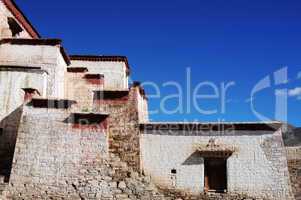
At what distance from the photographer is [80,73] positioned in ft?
64.3

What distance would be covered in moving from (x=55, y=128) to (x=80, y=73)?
5.74m

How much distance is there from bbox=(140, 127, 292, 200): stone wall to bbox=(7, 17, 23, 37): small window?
863 cm

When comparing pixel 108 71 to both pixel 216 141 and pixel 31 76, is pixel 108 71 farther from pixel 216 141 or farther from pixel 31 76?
pixel 216 141

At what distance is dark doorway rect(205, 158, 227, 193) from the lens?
14578mm

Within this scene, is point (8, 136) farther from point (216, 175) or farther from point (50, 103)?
point (216, 175)

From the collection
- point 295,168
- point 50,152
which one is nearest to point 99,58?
point 50,152

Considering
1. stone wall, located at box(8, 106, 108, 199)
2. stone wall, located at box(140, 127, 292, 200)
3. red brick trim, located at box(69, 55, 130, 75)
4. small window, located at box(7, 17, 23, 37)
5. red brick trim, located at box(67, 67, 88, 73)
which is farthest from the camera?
red brick trim, located at box(69, 55, 130, 75)

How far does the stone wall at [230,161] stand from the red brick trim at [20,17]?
9.14 meters

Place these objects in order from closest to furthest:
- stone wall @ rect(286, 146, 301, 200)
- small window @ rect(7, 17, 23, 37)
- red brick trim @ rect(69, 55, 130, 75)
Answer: stone wall @ rect(286, 146, 301, 200) → small window @ rect(7, 17, 23, 37) → red brick trim @ rect(69, 55, 130, 75)

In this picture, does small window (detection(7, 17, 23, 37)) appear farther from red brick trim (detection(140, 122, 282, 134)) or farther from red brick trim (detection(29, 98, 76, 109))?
red brick trim (detection(140, 122, 282, 134))

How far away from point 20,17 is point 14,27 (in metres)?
0.93

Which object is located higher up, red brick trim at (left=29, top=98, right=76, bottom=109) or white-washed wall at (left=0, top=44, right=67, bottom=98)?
white-washed wall at (left=0, top=44, right=67, bottom=98)

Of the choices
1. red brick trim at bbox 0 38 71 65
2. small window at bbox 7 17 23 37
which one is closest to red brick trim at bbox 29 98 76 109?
red brick trim at bbox 0 38 71 65

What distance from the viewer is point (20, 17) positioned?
2014 cm
